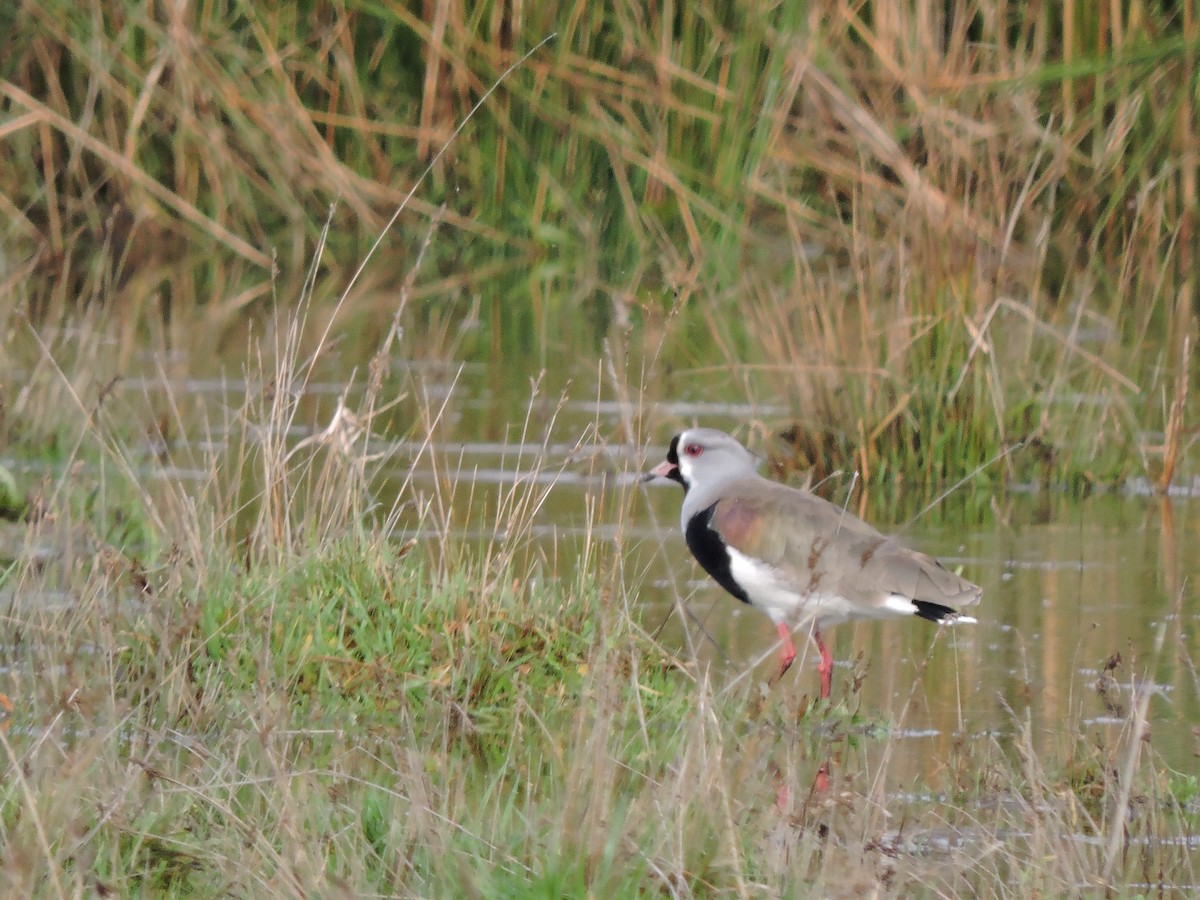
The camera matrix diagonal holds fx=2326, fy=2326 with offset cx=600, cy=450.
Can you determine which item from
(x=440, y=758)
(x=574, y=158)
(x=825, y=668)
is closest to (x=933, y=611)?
(x=825, y=668)

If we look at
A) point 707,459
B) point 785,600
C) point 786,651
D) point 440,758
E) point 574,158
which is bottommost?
point 574,158

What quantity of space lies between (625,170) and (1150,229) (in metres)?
4.12

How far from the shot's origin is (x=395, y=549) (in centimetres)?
600

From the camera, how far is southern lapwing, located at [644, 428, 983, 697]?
5883 mm

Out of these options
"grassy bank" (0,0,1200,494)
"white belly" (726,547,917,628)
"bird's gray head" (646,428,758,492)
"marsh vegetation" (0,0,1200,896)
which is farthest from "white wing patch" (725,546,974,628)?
"grassy bank" (0,0,1200,494)

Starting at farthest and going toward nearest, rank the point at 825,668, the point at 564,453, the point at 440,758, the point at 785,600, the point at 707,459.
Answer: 1. the point at 564,453
2. the point at 707,459
3. the point at 785,600
4. the point at 825,668
5. the point at 440,758

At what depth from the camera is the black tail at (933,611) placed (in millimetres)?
5941

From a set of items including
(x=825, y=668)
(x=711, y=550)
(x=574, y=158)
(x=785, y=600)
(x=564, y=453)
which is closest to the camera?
(x=825, y=668)

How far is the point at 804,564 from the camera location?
5887 millimetres

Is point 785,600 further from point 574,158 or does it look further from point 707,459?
point 574,158

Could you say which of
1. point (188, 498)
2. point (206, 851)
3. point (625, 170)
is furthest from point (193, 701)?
point (625, 170)

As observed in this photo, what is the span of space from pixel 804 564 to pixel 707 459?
794mm

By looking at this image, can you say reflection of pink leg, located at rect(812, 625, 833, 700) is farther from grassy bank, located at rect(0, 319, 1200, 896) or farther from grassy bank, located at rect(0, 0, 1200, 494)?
grassy bank, located at rect(0, 0, 1200, 494)

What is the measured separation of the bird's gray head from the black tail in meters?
0.76
